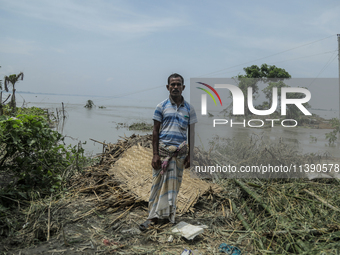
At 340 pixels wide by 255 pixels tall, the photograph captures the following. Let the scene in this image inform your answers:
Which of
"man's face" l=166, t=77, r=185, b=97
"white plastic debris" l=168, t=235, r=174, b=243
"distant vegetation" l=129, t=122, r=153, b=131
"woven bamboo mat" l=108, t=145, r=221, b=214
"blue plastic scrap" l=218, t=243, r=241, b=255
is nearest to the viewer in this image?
"blue plastic scrap" l=218, t=243, r=241, b=255

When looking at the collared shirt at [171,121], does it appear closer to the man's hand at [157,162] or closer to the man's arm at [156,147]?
the man's arm at [156,147]

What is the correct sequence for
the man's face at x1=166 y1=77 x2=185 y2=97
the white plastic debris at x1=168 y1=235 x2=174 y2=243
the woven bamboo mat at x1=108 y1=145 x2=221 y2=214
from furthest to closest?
the woven bamboo mat at x1=108 y1=145 x2=221 y2=214 → the man's face at x1=166 y1=77 x2=185 y2=97 → the white plastic debris at x1=168 y1=235 x2=174 y2=243

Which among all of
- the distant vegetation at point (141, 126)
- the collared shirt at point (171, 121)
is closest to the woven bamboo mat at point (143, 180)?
the collared shirt at point (171, 121)

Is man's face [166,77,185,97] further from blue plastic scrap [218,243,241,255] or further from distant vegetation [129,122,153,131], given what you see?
distant vegetation [129,122,153,131]

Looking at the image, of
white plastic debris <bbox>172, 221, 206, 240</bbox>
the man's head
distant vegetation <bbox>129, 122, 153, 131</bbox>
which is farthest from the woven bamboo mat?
distant vegetation <bbox>129, 122, 153, 131</bbox>

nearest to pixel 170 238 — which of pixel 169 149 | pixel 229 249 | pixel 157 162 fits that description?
pixel 229 249

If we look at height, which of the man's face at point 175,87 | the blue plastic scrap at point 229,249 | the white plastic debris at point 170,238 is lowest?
the blue plastic scrap at point 229,249

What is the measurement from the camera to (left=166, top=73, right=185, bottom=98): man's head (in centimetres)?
281

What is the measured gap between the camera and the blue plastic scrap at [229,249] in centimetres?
249

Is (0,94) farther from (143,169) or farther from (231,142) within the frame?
(231,142)

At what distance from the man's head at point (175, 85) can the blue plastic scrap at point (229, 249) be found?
1.56m

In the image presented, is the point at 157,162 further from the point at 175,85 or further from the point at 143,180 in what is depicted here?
the point at 143,180

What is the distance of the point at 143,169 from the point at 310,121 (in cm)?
627

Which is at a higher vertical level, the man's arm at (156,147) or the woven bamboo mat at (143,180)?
the man's arm at (156,147)
